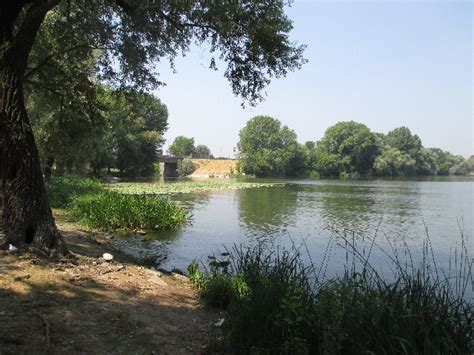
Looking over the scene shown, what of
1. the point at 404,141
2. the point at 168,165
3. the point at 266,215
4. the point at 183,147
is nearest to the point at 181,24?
the point at 266,215

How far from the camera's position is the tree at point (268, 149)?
102m

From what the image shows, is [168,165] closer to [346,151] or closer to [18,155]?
[346,151]

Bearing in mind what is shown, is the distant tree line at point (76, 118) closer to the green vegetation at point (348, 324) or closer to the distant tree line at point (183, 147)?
the green vegetation at point (348, 324)

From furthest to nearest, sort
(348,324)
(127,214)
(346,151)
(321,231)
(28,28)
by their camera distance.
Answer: (346,151) < (321,231) < (127,214) < (28,28) < (348,324)

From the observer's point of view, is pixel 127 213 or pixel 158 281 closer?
pixel 158 281

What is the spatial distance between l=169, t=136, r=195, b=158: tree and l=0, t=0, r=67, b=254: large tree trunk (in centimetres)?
13667

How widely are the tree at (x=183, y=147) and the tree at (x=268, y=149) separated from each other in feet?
102

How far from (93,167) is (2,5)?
167ft

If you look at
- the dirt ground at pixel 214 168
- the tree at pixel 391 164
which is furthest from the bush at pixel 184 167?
the tree at pixel 391 164

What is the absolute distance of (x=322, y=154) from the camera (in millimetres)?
107688

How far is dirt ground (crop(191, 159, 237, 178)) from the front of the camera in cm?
11162

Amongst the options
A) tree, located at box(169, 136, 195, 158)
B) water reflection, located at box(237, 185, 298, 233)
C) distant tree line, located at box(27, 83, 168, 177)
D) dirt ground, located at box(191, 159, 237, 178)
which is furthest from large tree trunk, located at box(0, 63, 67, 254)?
tree, located at box(169, 136, 195, 158)

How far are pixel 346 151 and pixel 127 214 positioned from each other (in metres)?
97.9

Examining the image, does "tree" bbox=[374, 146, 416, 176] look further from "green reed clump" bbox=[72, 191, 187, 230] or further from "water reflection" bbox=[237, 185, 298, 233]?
"green reed clump" bbox=[72, 191, 187, 230]
